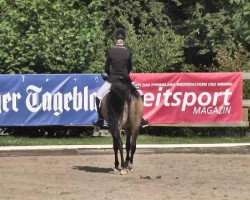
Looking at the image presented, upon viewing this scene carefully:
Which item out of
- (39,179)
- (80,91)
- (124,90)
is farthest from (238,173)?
(80,91)

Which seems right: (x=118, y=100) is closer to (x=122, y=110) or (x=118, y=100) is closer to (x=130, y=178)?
(x=122, y=110)

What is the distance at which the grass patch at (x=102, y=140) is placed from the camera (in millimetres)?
18359

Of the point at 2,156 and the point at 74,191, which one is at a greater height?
the point at 74,191

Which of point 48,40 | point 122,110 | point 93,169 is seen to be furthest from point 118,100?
point 48,40

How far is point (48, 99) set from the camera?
64.1 ft

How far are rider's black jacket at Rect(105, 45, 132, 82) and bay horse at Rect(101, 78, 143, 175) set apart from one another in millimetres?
123

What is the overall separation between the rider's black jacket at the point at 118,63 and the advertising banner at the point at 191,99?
19.8 ft

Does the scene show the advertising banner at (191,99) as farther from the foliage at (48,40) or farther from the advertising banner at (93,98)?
the foliage at (48,40)

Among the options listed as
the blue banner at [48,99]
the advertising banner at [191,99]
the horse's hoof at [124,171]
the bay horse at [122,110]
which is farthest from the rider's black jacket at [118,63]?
the advertising banner at [191,99]

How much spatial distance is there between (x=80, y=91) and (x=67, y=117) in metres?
0.75

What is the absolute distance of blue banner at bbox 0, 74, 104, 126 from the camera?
19.4 metres

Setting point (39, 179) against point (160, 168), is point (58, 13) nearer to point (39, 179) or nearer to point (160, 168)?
point (160, 168)

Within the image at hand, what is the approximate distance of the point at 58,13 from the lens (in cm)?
2119

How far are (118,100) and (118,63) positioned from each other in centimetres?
73
